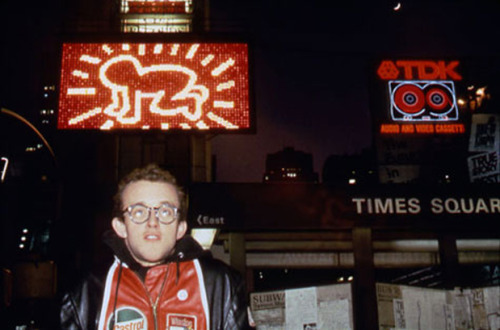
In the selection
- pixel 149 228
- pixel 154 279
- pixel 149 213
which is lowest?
pixel 154 279

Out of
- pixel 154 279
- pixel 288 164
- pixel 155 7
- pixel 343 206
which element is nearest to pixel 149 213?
pixel 154 279

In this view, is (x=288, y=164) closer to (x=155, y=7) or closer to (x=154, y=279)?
(x=155, y=7)

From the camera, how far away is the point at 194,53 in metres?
9.80

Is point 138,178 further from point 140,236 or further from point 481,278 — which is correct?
point 481,278

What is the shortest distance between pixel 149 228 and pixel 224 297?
72 centimetres

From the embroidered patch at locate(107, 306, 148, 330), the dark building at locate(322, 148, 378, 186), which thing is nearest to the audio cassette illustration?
the embroidered patch at locate(107, 306, 148, 330)

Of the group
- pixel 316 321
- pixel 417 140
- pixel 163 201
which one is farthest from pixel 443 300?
pixel 163 201

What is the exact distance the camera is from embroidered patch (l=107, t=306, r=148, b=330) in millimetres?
3254

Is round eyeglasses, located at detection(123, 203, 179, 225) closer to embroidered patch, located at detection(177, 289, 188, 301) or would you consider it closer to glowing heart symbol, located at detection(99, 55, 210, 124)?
embroidered patch, located at detection(177, 289, 188, 301)

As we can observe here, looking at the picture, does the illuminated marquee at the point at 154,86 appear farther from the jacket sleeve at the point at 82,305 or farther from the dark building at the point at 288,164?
the dark building at the point at 288,164

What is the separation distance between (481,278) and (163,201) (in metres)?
13.3

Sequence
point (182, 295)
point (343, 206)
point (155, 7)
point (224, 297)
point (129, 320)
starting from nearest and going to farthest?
point (129, 320) < point (182, 295) < point (224, 297) < point (343, 206) < point (155, 7)

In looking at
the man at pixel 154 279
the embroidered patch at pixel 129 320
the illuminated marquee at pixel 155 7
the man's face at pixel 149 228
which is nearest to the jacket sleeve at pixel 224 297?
the man at pixel 154 279

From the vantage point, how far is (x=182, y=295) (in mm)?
3373
